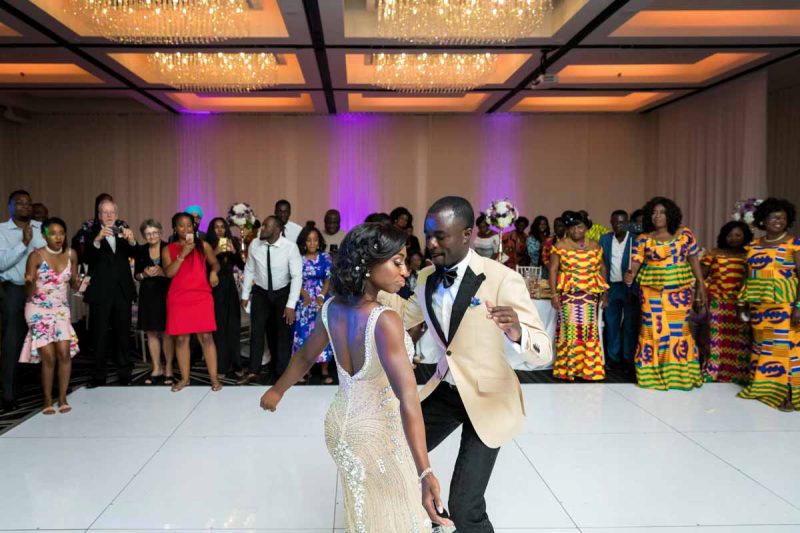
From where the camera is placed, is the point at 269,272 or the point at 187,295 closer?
the point at 187,295

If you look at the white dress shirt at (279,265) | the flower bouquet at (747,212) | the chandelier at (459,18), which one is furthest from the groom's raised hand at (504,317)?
the flower bouquet at (747,212)

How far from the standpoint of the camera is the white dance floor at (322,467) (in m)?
3.38

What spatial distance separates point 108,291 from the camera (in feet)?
19.6

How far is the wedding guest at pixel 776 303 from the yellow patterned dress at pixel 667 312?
1.68 ft

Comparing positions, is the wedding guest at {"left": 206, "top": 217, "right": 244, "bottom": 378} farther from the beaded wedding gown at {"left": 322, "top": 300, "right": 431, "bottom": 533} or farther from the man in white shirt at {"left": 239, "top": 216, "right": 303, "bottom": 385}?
the beaded wedding gown at {"left": 322, "top": 300, "right": 431, "bottom": 533}

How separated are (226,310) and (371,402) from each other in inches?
186

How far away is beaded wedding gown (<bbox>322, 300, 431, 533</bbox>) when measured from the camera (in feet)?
6.89

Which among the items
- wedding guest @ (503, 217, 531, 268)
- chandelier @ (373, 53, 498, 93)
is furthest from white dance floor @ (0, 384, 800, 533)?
chandelier @ (373, 53, 498, 93)

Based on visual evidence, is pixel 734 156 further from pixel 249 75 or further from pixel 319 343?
pixel 319 343

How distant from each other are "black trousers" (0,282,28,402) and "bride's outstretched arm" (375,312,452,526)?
465 cm

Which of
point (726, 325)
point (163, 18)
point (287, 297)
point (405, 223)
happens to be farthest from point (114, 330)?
point (726, 325)

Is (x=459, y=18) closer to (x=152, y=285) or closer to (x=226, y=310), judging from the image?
(x=226, y=310)

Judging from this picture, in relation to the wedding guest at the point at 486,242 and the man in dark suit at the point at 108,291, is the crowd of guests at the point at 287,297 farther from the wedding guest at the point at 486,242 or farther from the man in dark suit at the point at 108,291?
the wedding guest at the point at 486,242

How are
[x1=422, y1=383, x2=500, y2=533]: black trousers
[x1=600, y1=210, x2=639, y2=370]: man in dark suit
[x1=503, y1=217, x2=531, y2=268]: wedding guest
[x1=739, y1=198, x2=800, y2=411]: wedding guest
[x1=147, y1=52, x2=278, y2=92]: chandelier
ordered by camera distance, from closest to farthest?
[x1=422, y1=383, x2=500, y2=533]: black trousers, [x1=739, y1=198, x2=800, y2=411]: wedding guest, [x1=600, y1=210, x2=639, y2=370]: man in dark suit, [x1=147, y1=52, x2=278, y2=92]: chandelier, [x1=503, y1=217, x2=531, y2=268]: wedding guest
